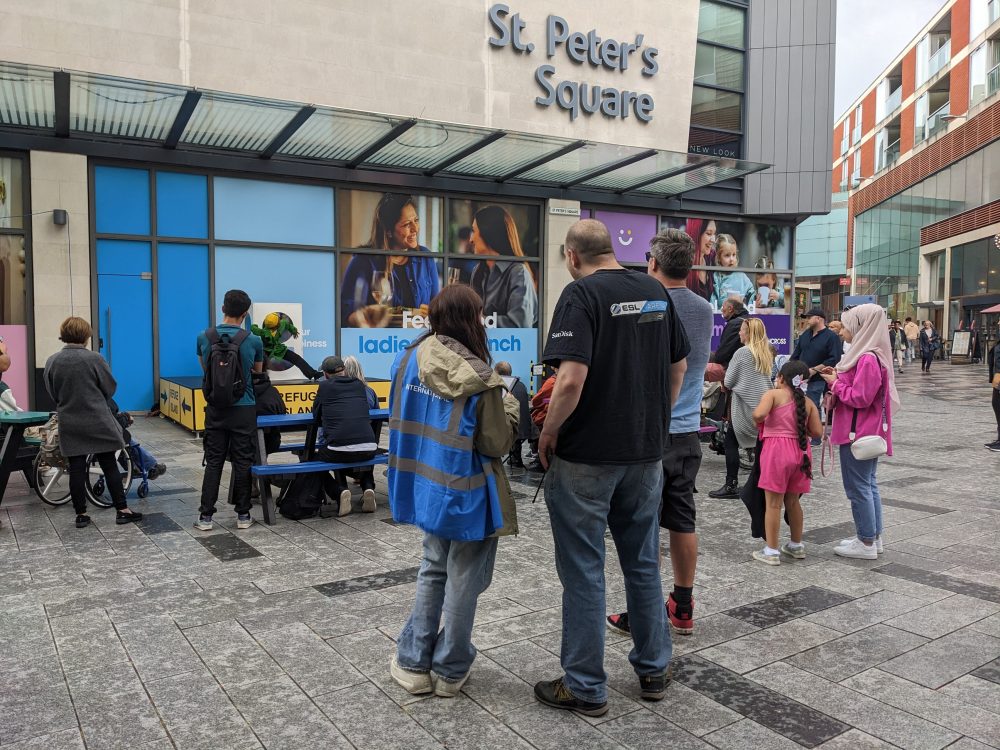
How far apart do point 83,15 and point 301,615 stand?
10551 mm

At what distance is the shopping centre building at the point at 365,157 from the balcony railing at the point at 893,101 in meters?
40.6

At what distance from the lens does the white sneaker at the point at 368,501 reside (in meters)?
6.67

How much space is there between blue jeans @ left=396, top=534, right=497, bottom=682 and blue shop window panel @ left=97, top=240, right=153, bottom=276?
10.5 meters

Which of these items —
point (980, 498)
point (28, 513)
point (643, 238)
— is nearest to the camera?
point (28, 513)

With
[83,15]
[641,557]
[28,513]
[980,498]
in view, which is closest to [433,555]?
[641,557]

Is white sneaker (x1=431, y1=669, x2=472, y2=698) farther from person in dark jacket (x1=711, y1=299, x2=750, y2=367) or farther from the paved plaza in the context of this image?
person in dark jacket (x1=711, y1=299, x2=750, y2=367)

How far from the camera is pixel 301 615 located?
4254mm

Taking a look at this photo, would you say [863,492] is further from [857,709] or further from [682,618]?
[857,709]

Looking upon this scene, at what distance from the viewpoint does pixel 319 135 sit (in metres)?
12.1

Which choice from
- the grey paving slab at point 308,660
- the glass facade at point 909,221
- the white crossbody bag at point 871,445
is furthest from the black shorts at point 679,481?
the glass facade at point 909,221

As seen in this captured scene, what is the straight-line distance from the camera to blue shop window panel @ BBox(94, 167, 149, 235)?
11.9 meters

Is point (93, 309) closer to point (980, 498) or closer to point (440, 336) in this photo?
point (440, 336)

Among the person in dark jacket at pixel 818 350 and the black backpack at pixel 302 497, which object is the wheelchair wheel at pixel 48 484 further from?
the person in dark jacket at pixel 818 350

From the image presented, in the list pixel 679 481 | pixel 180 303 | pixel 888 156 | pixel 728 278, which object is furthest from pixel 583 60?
pixel 888 156
